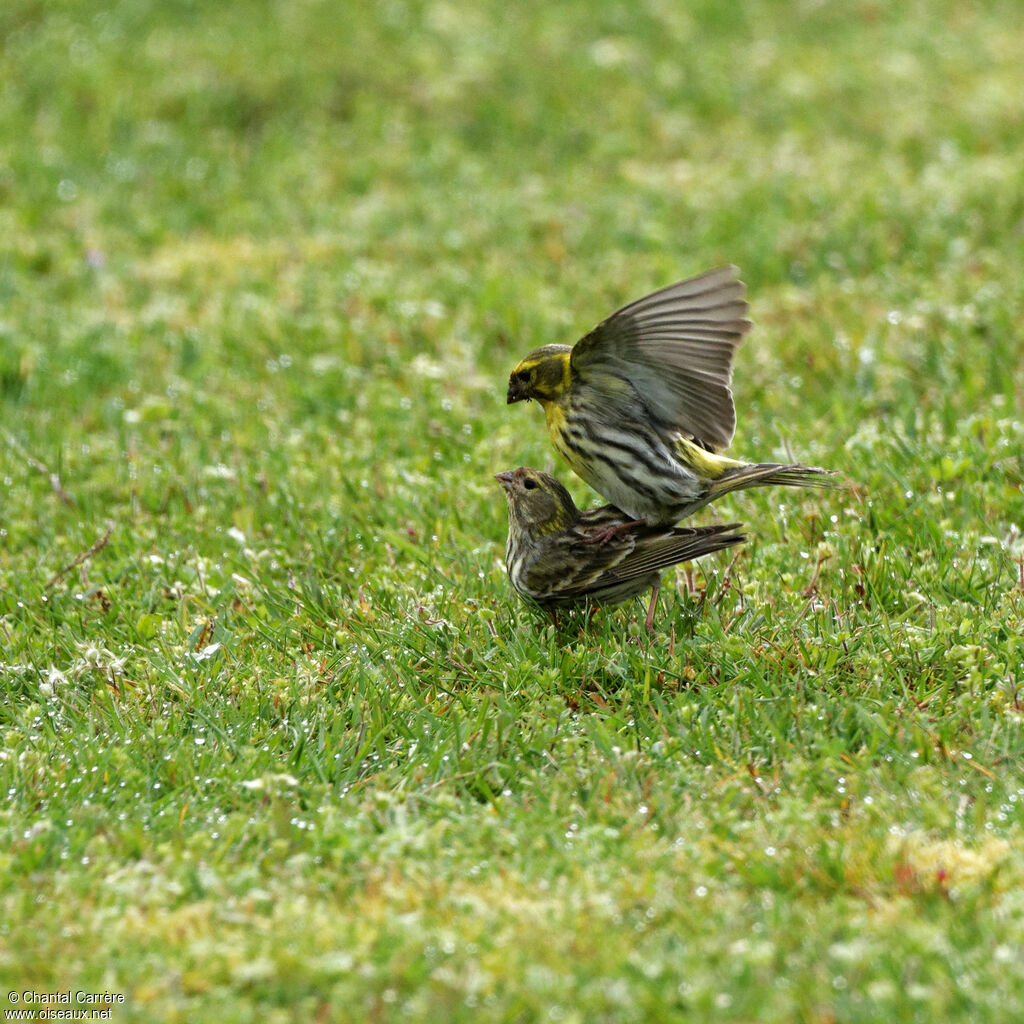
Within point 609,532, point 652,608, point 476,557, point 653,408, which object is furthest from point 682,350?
point 476,557

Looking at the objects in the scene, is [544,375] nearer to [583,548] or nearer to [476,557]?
[583,548]

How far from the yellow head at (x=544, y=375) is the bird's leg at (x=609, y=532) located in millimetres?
597

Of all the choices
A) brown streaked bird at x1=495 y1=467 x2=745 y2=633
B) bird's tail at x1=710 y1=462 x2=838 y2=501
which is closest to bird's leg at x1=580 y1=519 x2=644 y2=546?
brown streaked bird at x1=495 y1=467 x2=745 y2=633

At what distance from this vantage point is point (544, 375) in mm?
5758

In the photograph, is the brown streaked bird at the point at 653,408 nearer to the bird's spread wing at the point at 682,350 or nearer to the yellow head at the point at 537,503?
the bird's spread wing at the point at 682,350

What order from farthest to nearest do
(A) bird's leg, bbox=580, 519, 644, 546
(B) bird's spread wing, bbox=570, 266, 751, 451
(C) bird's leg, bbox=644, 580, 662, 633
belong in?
1. (A) bird's leg, bbox=580, 519, 644, 546
2. (C) bird's leg, bbox=644, 580, 662, 633
3. (B) bird's spread wing, bbox=570, 266, 751, 451

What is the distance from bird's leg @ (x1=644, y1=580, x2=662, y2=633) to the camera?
5369 mm

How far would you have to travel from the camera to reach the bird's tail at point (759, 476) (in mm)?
5286

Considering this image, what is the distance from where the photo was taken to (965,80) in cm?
1292

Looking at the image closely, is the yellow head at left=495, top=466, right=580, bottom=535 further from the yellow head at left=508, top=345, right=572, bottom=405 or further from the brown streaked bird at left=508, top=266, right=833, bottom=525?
the yellow head at left=508, top=345, right=572, bottom=405

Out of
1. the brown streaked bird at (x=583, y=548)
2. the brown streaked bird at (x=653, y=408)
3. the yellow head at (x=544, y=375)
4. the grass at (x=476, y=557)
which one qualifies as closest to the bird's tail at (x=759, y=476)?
the brown streaked bird at (x=653, y=408)

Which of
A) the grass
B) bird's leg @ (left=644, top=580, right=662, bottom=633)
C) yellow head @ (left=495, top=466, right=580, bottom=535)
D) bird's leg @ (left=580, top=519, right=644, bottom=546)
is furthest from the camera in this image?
yellow head @ (left=495, top=466, right=580, bottom=535)

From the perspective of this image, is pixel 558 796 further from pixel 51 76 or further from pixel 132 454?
pixel 51 76

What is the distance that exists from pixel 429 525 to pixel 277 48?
8718mm
